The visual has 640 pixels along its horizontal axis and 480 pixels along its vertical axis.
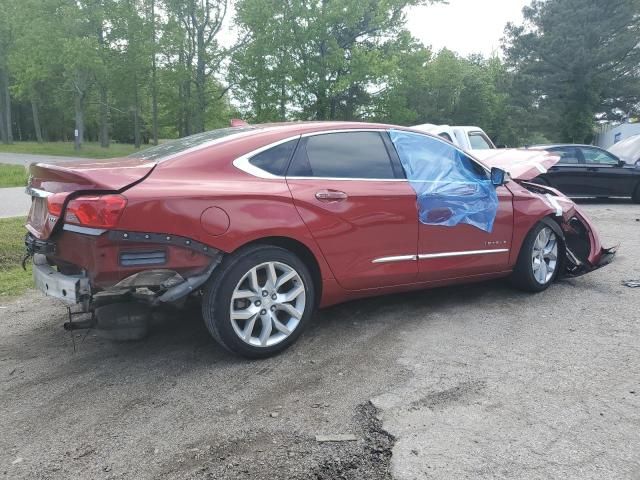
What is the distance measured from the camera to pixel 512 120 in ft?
134

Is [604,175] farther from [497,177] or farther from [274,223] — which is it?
[274,223]

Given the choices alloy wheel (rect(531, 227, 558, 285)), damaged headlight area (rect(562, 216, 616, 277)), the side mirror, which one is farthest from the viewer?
damaged headlight area (rect(562, 216, 616, 277))

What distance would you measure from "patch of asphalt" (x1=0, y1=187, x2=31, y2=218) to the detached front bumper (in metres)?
5.46

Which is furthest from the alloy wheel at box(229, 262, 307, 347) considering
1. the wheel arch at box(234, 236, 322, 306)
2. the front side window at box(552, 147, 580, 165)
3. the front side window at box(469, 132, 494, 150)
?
the front side window at box(552, 147, 580, 165)

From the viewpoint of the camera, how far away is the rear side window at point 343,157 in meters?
3.83

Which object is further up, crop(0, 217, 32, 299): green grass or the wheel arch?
the wheel arch

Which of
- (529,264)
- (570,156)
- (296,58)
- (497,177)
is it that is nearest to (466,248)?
(497,177)

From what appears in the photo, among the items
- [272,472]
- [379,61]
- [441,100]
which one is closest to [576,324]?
[272,472]

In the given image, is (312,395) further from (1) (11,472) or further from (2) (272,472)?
(1) (11,472)

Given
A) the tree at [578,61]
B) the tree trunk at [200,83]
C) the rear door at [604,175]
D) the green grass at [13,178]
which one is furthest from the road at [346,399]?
the tree at [578,61]

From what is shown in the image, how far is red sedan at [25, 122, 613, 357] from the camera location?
10.4 ft

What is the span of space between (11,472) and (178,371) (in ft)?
3.80

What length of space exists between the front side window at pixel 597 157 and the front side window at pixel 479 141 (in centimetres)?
253

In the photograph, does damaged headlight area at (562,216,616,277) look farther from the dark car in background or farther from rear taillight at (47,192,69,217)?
the dark car in background
